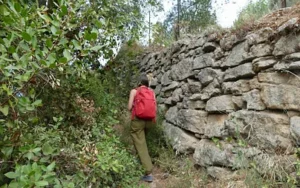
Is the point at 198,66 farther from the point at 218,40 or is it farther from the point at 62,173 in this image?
the point at 62,173

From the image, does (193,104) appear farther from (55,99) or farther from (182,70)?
(55,99)

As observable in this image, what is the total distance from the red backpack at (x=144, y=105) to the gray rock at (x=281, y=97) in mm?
1696

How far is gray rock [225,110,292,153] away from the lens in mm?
2580

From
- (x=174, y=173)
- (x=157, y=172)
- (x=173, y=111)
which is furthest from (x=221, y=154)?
(x=173, y=111)

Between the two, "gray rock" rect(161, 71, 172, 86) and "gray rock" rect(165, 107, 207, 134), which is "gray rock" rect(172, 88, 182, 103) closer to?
"gray rock" rect(165, 107, 207, 134)

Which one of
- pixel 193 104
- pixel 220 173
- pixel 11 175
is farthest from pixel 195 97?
pixel 11 175

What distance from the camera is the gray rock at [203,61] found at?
12.2 feet

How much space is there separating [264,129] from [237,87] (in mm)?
647

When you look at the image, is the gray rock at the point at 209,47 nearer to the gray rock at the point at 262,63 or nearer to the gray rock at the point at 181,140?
the gray rock at the point at 262,63

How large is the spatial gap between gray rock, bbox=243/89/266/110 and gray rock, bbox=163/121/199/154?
44.5 inches

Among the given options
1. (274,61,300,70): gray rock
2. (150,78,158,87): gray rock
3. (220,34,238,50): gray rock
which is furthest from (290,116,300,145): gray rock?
(150,78,158,87): gray rock

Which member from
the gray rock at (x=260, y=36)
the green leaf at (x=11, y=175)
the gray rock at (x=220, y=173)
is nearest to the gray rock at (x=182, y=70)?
the gray rock at (x=260, y=36)

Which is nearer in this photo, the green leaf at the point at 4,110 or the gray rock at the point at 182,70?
the green leaf at the point at 4,110

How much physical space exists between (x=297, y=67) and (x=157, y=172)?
2.52m
